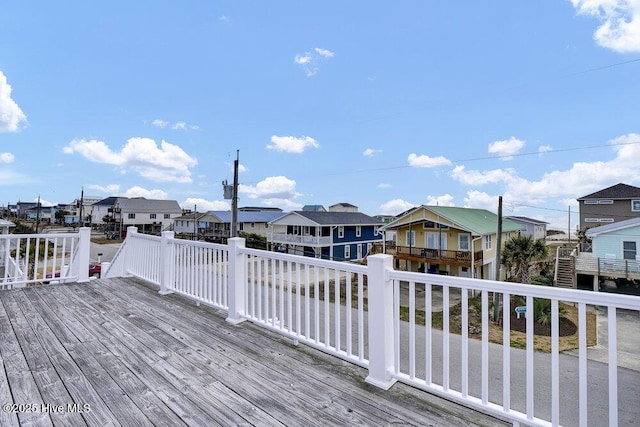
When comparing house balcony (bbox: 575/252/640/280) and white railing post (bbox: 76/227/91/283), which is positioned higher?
white railing post (bbox: 76/227/91/283)

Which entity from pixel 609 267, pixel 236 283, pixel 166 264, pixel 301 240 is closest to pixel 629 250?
pixel 609 267

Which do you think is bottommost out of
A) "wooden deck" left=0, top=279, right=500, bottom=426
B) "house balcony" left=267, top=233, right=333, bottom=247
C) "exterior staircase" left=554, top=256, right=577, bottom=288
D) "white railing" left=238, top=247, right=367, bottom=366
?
"exterior staircase" left=554, top=256, right=577, bottom=288

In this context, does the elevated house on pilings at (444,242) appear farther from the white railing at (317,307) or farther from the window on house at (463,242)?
the white railing at (317,307)

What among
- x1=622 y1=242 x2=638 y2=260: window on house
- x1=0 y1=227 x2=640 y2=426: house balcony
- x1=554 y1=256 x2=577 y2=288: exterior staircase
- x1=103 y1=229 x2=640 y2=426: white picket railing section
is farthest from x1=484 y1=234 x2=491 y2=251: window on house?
x1=0 y1=227 x2=640 y2=426: house balcony

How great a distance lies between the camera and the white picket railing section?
1397 mm

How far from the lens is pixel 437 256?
15.8 m

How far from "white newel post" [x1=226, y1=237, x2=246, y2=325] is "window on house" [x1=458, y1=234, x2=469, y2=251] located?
586 inches

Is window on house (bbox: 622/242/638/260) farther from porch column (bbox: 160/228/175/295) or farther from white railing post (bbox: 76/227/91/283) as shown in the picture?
white railing post (bbox: 76/227/91/283)

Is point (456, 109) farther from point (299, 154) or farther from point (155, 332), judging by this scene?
point (155, 332)

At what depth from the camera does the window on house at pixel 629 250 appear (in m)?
13.2

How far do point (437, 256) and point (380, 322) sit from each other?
15108 mm

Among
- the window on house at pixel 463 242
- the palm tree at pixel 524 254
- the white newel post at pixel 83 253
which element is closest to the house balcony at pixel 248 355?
the white newel post at pixel 83 253

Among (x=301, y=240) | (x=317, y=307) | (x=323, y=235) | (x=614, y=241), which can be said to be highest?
(x=317, y=307)

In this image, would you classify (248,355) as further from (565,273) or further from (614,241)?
(614,241)
